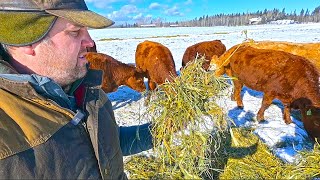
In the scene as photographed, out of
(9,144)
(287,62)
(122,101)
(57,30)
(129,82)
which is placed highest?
(57,30)

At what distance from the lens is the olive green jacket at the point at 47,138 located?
1.38 m

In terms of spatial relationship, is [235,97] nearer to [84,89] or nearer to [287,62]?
[287,62]

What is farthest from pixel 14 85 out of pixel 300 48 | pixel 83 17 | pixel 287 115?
pixel 300 48

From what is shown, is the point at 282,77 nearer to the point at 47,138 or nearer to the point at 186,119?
the point at 186,119

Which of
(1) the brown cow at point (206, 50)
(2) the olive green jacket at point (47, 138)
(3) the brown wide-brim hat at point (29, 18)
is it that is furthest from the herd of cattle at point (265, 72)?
(3) the brown wide-brim hat at point (29, 18)

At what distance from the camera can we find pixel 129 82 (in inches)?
327

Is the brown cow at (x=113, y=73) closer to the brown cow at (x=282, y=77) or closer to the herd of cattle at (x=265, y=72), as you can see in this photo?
the herd of cattle at (x=265, y=72)

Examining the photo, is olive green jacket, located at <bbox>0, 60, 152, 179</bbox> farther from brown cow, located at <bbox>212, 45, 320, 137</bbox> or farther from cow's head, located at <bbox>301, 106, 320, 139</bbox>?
cow's head, located at <bbox>301, 106, 320, 139</bbox>

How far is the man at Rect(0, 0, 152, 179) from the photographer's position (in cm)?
143

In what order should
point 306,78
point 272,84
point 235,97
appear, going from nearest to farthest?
1. point 306,78
2. point 272,84
3. point 235,97

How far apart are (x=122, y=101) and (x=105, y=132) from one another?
6.72 meters

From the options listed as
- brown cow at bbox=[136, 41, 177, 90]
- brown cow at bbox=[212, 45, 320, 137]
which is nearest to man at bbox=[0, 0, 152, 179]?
brown cow at bbox=[212, 45, 320, 137]

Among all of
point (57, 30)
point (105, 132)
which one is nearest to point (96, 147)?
point (105, 132)

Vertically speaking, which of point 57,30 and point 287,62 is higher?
point 57,30
